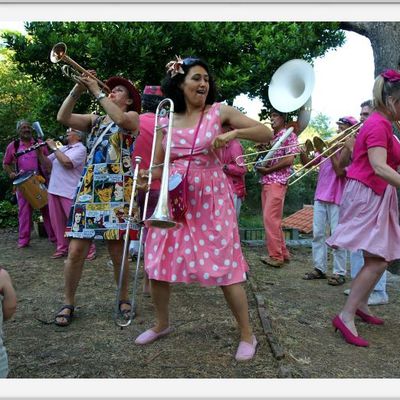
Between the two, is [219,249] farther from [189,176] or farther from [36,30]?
[36,30]

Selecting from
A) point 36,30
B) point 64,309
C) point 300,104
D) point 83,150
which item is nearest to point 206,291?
point 64,309

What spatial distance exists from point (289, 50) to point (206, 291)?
389 cm

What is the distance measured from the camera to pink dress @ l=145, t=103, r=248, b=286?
289cm

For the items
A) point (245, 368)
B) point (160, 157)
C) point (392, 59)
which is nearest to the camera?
point (245, 368)

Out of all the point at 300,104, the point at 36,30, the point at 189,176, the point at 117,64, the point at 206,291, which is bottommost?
the point at 206,291

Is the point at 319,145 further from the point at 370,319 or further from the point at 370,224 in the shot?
the point at 370,319

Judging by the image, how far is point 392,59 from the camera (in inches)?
231

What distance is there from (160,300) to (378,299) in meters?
2.24

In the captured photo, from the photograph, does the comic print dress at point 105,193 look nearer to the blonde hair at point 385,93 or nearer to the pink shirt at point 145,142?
the pink shirt at point 145,142

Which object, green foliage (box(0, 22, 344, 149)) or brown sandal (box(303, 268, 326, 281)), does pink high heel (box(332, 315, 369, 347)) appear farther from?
green foliage (box(0, 22, 344, 149))

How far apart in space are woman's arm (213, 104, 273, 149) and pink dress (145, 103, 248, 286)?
6cm

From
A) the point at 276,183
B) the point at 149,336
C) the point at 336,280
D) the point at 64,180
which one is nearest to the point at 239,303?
the point at 149,336

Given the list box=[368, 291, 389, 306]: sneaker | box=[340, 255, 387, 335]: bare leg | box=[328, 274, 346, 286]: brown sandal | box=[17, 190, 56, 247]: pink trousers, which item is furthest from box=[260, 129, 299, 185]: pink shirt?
box=[17, 190, 56, 247]: pink trousers
